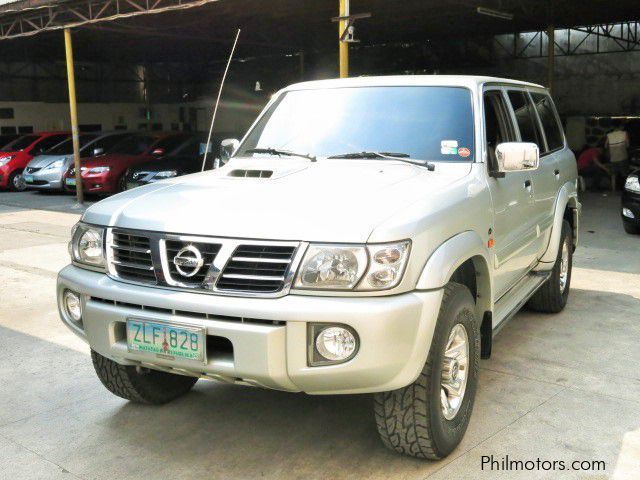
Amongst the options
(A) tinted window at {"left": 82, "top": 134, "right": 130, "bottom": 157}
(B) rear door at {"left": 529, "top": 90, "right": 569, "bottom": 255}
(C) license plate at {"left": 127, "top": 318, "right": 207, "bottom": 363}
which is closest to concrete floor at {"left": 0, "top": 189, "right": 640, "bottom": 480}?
(C) license plate at {"left": 127, "top": 318, "right": 207, "bottom": 363}

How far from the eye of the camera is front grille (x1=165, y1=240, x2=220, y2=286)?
2.94 meters

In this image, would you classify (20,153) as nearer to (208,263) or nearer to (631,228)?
(631,228)

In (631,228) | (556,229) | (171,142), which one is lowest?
(631,228)

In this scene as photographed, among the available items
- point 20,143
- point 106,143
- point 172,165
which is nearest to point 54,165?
point 106,143

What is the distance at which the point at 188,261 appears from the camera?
9.73ft

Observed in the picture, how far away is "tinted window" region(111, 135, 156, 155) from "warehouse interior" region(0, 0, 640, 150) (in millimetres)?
2509

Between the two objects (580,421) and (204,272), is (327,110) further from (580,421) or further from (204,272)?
(580,421)

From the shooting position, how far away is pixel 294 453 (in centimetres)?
334

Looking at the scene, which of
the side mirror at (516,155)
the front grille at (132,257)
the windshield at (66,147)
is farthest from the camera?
the windshield at (66,147)

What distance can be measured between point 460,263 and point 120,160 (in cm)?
1324

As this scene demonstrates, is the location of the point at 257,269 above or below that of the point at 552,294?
above

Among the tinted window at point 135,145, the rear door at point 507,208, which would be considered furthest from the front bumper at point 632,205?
the tinted window at point 135,145

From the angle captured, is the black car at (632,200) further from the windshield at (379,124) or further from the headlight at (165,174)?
the headlight at (165,174)

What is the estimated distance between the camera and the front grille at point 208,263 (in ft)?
9.26
